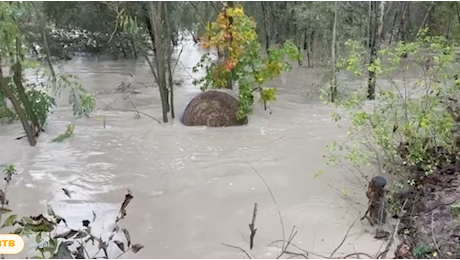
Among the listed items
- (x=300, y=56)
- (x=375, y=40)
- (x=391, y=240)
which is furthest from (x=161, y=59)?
(x=391, y=240)

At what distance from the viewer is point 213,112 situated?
17.6ft

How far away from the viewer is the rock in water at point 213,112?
534 cm

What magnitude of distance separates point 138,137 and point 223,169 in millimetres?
1324

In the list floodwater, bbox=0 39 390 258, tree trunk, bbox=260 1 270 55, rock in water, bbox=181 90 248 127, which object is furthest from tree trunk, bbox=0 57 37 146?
tree trunk, bbox=260 1 270 55

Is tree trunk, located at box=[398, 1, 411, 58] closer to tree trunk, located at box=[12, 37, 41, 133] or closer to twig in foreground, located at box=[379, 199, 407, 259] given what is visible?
twig in foreground, located at box=[379, 199, 407, 259]

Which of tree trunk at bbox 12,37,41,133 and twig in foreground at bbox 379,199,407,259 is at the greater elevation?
tree trunk at bbox 12,37,41,133

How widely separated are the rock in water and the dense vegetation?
0.13 m

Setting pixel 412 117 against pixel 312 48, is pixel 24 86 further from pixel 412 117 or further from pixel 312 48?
pixel 412 117

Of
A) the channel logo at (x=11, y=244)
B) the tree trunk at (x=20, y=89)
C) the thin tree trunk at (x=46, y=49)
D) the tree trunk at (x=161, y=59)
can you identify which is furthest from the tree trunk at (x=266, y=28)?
the tree trunk at (x=20, y=89)

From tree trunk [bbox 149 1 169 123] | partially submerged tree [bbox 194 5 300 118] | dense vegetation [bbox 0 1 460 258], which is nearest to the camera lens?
dense vegetation [bbox 0 1 460 258]

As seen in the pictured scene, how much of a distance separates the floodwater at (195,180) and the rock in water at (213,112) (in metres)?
0.11

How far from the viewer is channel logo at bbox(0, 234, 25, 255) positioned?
243 centimetres

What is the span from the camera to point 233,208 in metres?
3.28

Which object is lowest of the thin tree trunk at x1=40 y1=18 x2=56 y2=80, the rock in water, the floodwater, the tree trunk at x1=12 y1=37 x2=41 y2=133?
the floodwater
